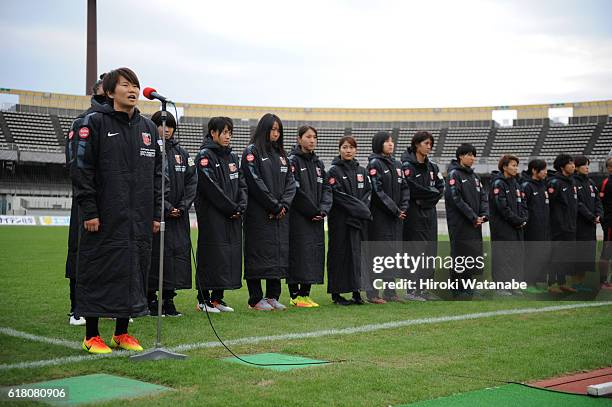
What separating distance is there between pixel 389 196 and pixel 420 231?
724mm

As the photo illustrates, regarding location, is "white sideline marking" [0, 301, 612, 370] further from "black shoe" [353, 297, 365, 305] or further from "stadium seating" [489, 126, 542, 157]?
"stadium seating" [489, 126, 542, 157]

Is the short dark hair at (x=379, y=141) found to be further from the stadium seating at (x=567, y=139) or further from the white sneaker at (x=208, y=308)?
the stadium seating at (x=567, y=139)

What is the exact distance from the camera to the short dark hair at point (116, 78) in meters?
6.00

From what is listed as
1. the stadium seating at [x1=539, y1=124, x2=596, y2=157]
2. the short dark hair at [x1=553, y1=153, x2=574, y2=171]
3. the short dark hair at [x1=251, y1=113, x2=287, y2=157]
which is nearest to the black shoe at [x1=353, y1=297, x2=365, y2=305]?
the short dark hair at [x1=251, y1=113, x2=287, y2=157]

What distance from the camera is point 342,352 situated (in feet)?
19.2

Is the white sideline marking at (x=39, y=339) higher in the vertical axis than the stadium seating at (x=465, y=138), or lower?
lower

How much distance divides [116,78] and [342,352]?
9.47 feet
